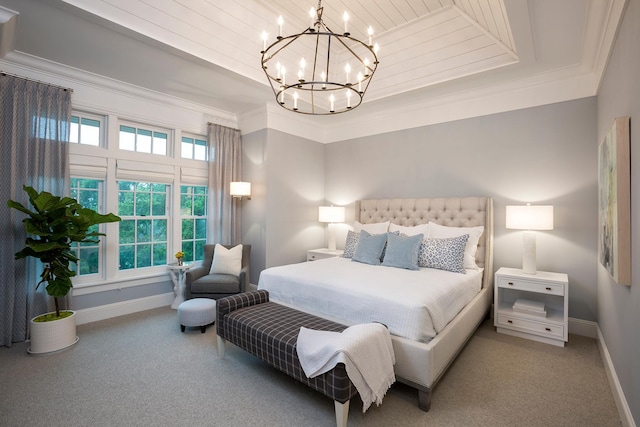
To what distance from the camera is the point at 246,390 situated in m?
2.28

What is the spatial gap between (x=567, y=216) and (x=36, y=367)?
5.42m

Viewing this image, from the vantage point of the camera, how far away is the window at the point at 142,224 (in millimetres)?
3975

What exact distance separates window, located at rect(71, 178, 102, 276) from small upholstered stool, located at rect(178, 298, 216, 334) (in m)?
1.40

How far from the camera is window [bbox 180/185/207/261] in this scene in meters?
4.54

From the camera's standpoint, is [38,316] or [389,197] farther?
[389,197]

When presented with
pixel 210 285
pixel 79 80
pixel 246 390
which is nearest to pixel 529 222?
pixel 246 390

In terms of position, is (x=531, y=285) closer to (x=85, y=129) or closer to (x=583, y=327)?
(x=583, y=327)

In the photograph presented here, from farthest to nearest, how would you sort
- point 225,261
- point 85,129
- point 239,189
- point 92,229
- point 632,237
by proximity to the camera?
point 239,189, point 225,261, point 92,229, point 85,129, point 632,237

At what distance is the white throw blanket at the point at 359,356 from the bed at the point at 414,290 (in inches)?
8.2

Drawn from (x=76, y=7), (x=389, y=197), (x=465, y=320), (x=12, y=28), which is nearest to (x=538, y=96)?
(x=389, y=197)

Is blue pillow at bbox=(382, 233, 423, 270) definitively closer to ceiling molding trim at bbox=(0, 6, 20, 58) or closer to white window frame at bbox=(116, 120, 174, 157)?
white window frame at bbox=(116, 120, 174, 157)

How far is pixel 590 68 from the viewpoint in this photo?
10.2 feet

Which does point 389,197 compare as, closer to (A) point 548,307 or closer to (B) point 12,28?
(A) point 548,307

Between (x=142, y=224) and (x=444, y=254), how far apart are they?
3958mm
